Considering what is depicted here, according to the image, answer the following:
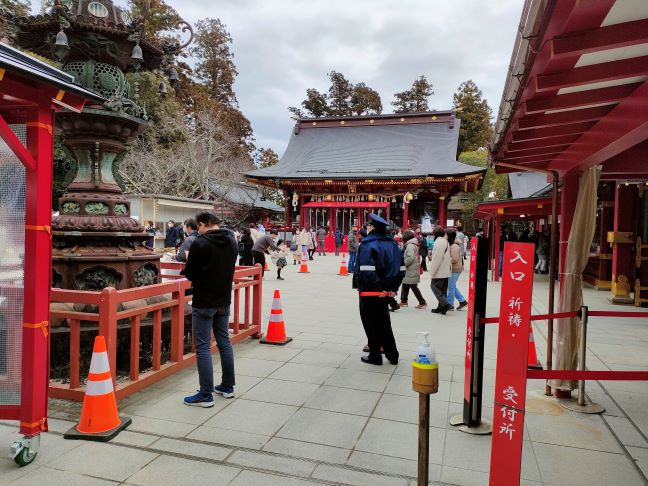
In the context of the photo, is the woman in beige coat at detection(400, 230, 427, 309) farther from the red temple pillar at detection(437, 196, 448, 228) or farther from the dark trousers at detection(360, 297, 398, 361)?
the red temple pillar at detection(437, 196, 448, 228)

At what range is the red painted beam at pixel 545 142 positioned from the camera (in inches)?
166

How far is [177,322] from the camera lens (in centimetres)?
477

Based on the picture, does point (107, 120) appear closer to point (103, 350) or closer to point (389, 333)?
point (103, 350)

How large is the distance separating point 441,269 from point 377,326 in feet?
11.2

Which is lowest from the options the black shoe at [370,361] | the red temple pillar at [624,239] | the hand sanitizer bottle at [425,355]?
the black shoe at [370,361]

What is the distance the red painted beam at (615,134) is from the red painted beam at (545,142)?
0.09 metres

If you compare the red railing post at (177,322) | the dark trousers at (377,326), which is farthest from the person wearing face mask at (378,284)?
the red railing post at (177,322)

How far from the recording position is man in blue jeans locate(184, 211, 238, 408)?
154 inches

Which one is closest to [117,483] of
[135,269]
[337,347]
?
[135,269]

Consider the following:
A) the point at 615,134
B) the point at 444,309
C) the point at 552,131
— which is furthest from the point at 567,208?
the point at 444,309

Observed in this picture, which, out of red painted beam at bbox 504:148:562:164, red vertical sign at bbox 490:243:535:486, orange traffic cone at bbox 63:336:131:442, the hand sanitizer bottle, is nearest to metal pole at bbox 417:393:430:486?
the hand sanitizer bottle

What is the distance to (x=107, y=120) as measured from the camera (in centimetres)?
527

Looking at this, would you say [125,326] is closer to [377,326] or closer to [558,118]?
[377,326]

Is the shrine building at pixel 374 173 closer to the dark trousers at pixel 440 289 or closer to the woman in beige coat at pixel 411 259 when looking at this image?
the woman in beige coat at pixel 411 259
